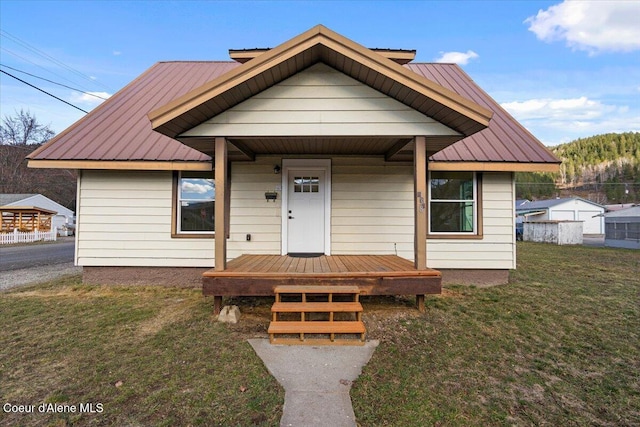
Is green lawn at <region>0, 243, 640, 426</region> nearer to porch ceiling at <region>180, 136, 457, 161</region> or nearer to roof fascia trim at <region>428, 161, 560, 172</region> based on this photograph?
roof fascia trim at <region>428, 161, 560, 172</region>

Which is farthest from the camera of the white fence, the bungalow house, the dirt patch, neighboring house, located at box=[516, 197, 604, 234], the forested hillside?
the forested hillside

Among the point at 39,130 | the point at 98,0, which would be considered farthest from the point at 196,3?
the point at 39,130

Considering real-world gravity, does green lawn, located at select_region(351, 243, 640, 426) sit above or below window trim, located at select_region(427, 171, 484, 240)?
below

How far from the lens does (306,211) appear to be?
6465mm

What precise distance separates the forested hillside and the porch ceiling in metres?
60.9

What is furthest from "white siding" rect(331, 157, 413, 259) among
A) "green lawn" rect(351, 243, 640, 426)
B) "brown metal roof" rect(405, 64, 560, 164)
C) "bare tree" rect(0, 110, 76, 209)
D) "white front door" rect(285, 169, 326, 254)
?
"bare tree" rect(0, 110, 76, 209)

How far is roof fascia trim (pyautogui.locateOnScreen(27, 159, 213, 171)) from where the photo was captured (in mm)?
5797

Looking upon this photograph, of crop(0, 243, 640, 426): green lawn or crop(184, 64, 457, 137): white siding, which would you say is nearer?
crop(0, 243, 640, 426): green lawn

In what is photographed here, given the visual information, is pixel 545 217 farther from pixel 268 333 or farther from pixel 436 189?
pixel 268 333

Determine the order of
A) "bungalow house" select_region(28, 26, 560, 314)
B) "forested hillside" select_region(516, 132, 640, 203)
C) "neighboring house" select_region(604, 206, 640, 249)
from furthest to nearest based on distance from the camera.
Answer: "forested hillside" select_region(516, 132, 640, 203), "neighboring house" select_region(604, 206, 640, 249), "bungalow house" select_region(28, 26, 560, 314)

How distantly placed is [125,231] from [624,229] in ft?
74.3

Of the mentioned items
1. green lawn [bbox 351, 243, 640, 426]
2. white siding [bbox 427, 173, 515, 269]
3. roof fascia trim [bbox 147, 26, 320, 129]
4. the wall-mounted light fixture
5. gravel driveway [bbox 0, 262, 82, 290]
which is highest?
roof fascia trim [bbox 147, 26, 320, 129]

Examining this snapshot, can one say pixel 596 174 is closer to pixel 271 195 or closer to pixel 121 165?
pixel 271 195

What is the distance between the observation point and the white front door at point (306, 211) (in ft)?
21.0
